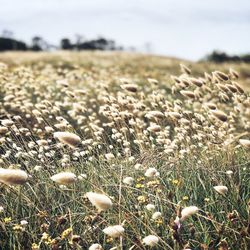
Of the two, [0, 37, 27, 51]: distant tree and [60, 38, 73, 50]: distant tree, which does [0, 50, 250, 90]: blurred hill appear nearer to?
[0, 37, 27, 51]: distant tree

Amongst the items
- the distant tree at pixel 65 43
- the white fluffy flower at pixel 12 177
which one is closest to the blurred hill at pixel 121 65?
the white fluffy flower at pixel 12 177

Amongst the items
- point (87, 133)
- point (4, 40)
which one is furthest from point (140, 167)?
point (4, 40)

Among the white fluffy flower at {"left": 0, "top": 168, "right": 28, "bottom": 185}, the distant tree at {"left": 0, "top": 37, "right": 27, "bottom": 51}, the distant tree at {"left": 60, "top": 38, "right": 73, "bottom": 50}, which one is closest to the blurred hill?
the white fluffy flower at {"left": 0, "top": 168, "right": 28, "bottom": 185}

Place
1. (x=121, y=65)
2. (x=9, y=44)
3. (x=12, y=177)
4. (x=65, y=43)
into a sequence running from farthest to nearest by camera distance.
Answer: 1. (x=65, y=43)
2. (x=9, y=44)
3. (x=121, y=65)
4. (x=12, y=177)

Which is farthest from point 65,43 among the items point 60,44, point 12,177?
point 12,177

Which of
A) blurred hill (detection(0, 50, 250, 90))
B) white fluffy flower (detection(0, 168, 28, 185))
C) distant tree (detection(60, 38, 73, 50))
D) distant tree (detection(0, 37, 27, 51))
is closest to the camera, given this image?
white fluffy flower (detection(0, 168, 28, 185))

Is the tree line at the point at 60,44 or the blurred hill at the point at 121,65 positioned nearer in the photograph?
the blurred hill at the point at 121,65

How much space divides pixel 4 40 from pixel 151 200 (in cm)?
5562

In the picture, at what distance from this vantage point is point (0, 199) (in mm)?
4227

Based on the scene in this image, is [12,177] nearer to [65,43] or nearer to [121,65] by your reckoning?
[121,65]

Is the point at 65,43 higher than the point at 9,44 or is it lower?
lower

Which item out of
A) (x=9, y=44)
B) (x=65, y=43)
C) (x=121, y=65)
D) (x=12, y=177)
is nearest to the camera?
(x=12, y=177)

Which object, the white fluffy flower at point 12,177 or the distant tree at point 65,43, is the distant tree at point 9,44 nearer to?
the distant tree at point 65,43

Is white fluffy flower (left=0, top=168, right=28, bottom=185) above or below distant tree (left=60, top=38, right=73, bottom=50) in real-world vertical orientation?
above
